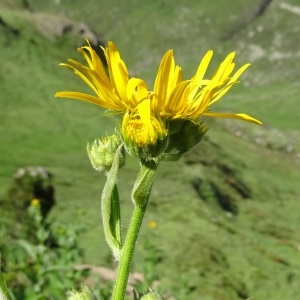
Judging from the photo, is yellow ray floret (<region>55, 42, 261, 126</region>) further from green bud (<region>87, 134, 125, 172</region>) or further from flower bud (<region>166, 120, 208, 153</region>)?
green bud (<region>87, 134, 125, 172</region>)

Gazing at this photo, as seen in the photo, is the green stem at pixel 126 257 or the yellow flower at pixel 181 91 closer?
the yellow flower at pixel 181 91

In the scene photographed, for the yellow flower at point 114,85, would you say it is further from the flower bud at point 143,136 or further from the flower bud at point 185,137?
the flower bud at point 185,137

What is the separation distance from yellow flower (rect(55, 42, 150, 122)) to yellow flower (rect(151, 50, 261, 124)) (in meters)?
0.06

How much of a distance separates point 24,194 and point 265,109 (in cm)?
9156

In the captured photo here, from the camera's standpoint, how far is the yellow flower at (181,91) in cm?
203

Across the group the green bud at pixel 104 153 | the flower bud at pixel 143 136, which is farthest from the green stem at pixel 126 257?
the green bud at pixel 104 153

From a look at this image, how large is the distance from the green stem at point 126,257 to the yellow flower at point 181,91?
0.36 metres

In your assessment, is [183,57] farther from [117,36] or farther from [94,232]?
[94,232]

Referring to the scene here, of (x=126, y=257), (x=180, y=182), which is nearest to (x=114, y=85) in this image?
(x=126, y=257)

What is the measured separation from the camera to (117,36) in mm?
184000

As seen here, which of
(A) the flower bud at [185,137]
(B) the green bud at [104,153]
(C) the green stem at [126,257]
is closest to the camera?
(C) the green stem at [126,257]

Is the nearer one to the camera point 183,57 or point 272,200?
point 272,200

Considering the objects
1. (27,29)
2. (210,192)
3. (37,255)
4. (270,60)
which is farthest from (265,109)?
(37,255)

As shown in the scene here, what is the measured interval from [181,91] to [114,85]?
0.22 metres
